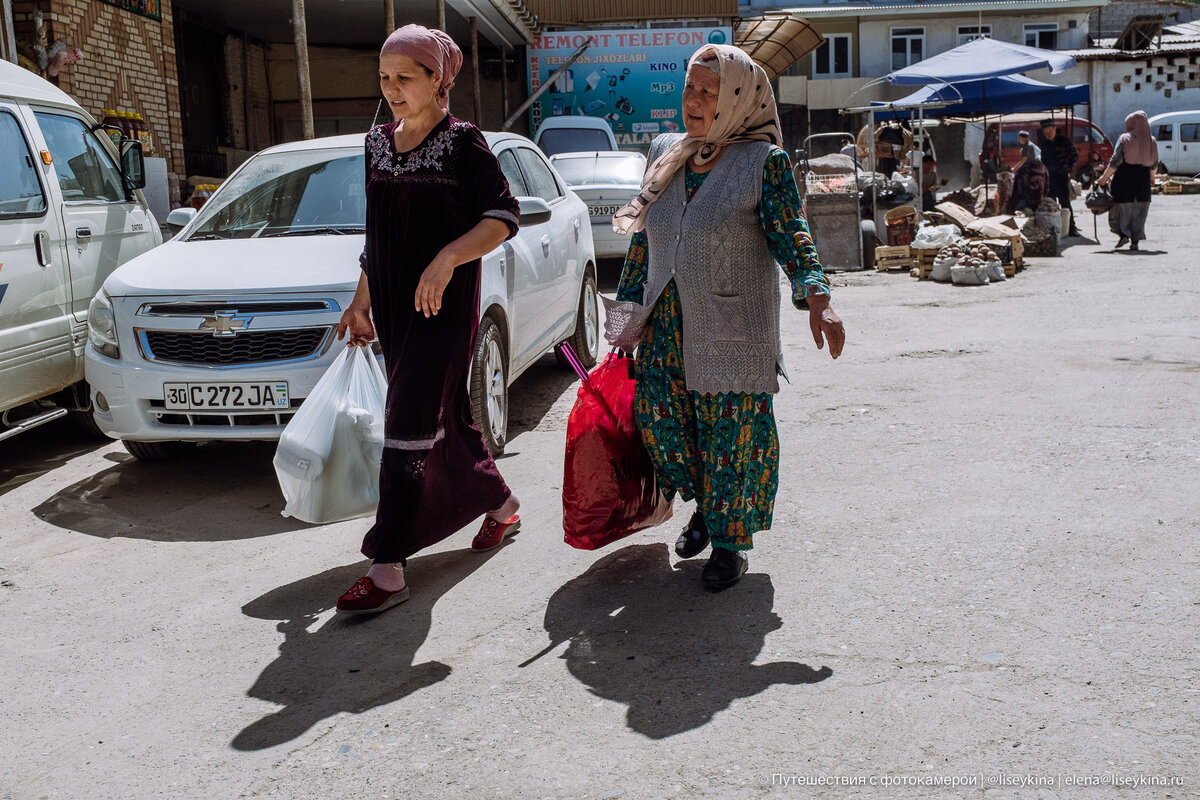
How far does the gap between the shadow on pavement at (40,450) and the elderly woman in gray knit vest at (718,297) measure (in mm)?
3614

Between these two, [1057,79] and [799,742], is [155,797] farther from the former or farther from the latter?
[1057,79]

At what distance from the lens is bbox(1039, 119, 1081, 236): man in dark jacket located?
18250 mm

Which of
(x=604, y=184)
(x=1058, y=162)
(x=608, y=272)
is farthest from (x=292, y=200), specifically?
(x=1058, y=162)

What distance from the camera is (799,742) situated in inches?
107

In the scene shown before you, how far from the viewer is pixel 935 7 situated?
37188 millimetres

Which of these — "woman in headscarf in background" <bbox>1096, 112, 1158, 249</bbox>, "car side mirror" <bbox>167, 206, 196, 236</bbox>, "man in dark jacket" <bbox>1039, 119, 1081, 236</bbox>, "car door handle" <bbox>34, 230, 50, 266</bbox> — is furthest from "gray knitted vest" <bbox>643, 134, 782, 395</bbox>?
"man in dark jacket" <bbox>1039, 119, 1081, 236</bbox>

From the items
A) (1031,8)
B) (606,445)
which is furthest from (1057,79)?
(606,445)

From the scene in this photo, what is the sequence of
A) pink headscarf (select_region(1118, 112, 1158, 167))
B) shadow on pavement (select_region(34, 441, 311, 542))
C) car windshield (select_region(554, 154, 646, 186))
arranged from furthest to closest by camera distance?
pink headscarf (select_region(1118, 112, 1158, 167))
car windshield (select_region(554, 154, 646, 186))
shadow on pavement (select_region(34, 441, 311, 542))

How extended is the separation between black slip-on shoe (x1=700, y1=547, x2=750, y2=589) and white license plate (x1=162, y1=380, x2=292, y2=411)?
206 cm

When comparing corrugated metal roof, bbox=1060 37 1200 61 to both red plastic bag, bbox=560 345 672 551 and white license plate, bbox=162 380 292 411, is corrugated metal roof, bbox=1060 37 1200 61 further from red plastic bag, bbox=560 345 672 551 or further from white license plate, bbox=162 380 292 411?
red plastic bag, bbox=560 345 672 551

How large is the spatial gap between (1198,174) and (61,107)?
34366mm

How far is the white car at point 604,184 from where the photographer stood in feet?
41.3

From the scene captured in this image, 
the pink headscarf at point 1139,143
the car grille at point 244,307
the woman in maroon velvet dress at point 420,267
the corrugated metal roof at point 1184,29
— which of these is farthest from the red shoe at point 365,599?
the corrugated metal roof at point 1184,29

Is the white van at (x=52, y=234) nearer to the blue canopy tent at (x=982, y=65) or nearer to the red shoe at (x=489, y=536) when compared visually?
the red shoe at (x=489, y=536)
